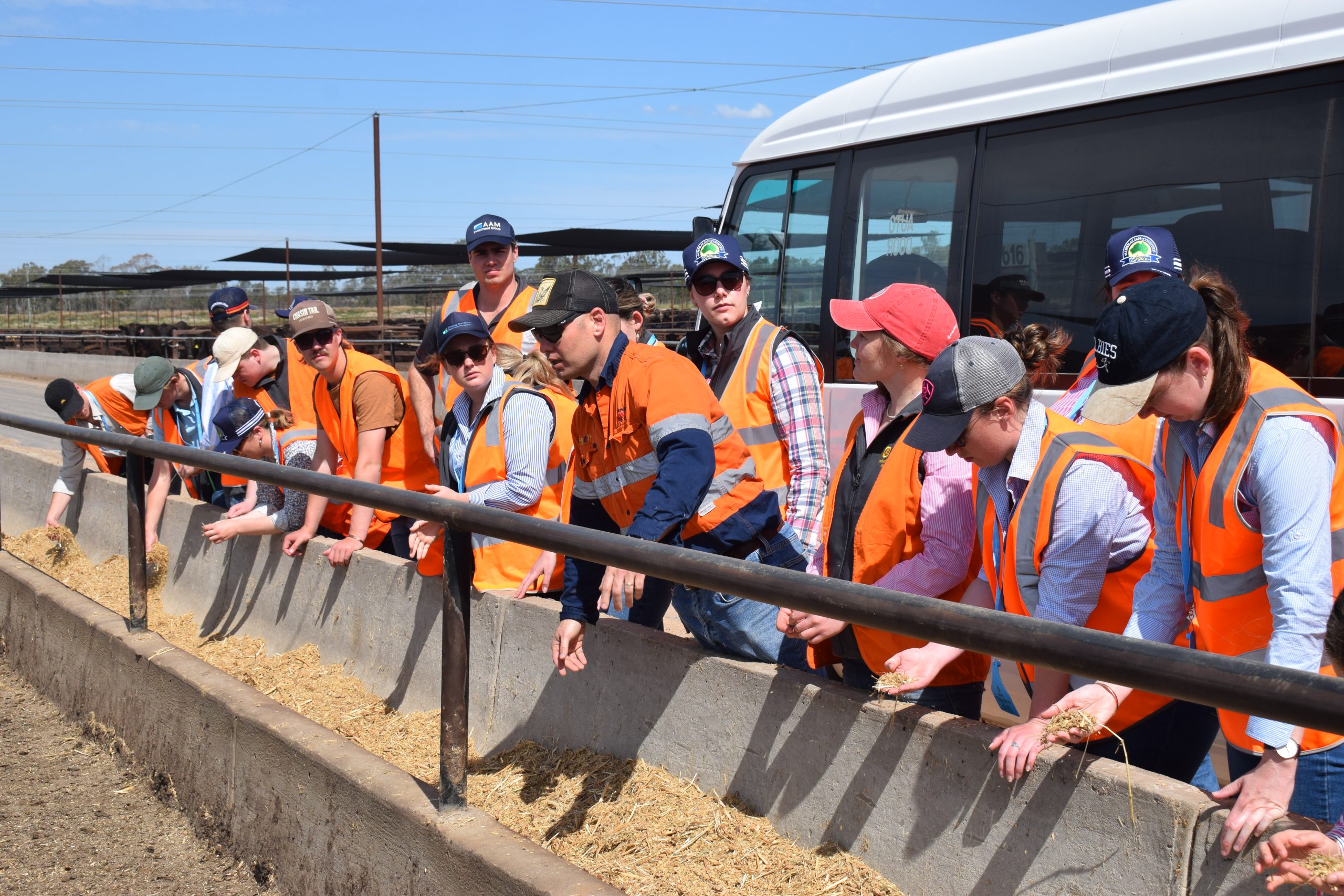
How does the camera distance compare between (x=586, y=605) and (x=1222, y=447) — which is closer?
(x=1222, y=447)

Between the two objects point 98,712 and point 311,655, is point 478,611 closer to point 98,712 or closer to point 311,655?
point 311,655

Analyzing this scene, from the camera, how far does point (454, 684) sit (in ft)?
10.0

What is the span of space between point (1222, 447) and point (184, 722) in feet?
12.2

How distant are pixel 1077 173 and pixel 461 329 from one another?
9.99 ft

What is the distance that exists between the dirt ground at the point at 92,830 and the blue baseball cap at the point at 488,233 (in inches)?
115

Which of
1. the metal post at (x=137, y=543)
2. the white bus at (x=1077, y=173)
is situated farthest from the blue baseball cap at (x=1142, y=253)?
the metal post at (x=137, y=543)

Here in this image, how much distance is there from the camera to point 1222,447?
7.45 ft

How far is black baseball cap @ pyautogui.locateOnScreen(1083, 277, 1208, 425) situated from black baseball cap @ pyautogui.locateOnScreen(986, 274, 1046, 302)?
3243mm

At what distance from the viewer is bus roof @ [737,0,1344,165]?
14.8 ft

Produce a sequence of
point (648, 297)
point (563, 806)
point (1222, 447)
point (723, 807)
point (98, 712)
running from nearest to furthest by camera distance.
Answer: point (1222, 447) < point (723, 807) < point (563, 806) < point (98, 712) < point (648, 297)

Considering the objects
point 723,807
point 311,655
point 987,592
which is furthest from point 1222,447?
point 311,655

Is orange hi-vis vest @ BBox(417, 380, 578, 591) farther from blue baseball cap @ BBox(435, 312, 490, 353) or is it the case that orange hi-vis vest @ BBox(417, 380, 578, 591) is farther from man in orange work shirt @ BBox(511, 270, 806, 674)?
man in orange work shirt @ BBox(511, 270, 806, 674)

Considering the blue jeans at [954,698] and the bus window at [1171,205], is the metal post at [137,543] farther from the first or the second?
the bus window at [1171,205]

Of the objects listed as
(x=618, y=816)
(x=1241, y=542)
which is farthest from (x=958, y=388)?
(x=618, y=816)
